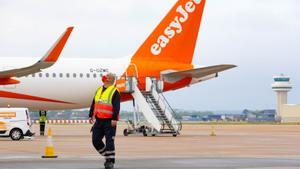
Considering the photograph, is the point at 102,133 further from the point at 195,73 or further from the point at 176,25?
the point at 176,25

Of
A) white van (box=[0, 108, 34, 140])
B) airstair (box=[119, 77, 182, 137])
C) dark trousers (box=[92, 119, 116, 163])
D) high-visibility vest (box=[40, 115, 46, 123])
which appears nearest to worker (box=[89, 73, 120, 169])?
dark trousers (box=[92, 119, 116, 163])

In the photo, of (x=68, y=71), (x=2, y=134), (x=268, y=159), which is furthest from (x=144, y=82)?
(x=268, y=159)

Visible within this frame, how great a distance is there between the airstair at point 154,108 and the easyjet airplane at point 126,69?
0.60 metres

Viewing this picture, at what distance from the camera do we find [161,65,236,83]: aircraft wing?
4088cm

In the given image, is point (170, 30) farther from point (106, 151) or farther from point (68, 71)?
point (106, 151)

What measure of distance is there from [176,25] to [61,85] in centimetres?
740

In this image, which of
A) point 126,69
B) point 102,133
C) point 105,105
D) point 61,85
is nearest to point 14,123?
point 61,85

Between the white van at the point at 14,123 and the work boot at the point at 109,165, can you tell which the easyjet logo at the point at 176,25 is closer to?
the white van at the point at 14,123

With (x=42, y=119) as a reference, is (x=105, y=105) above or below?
below

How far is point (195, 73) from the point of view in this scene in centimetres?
4294

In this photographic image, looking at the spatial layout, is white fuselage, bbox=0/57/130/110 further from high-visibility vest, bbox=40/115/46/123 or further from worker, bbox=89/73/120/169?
worker, bbox=89/73/120/169

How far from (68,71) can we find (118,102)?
25.6 m

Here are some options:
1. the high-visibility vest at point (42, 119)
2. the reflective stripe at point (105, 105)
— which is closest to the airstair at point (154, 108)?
the high-visibility vest at point (42, 119)

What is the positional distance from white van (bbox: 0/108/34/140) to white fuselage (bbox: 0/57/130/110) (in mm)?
7200
